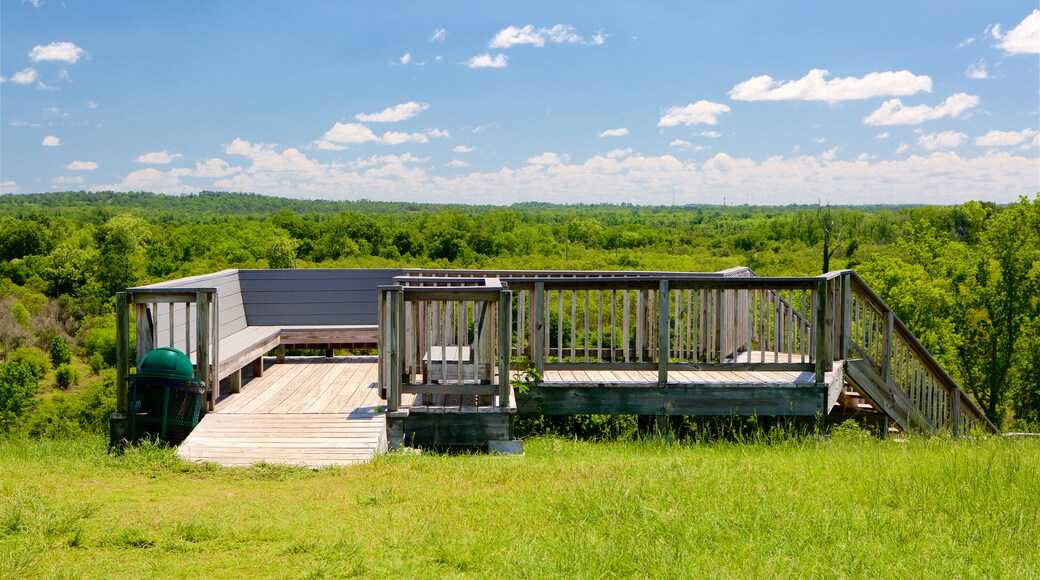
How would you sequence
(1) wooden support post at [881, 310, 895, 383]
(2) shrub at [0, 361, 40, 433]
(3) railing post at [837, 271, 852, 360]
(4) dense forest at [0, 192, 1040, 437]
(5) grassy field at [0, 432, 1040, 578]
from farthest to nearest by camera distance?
(2) shrub at [0, 361, 40, 433] → (4) dense forest at [0, 192, 1040, 437] → (1) wooden support post at [881, 310, 895, 383] → (3) railing post at [837, 271, 852, 360] → (5) grassy field at [0, 432, 1040, 578]

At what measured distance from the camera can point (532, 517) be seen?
4516 millimetres

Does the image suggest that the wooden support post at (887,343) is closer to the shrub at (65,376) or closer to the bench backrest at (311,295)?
the bench backrest at (311,295)

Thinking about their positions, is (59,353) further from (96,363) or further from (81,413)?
(81,413)

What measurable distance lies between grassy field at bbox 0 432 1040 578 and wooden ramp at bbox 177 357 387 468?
33 cm

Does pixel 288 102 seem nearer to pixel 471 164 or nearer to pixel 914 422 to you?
pixel 471 164

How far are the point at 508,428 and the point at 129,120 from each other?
150 m

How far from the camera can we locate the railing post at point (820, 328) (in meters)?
7.55

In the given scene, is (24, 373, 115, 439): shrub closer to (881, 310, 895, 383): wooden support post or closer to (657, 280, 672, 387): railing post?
(657, 280, 672, 387): railing post

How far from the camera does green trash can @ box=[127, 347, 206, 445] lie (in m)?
6.71

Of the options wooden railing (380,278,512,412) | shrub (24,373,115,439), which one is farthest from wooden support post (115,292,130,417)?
shrub (24,373,115,439)

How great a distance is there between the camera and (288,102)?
136 metres

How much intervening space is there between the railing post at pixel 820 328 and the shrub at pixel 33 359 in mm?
70613

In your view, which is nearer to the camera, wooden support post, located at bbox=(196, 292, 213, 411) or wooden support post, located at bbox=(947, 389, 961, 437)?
wooden support post, located at bbox=(196, 292, 213, 411)

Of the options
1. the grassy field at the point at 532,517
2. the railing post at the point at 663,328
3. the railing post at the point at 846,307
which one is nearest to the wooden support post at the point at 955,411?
the railing post at the point at 846,307
